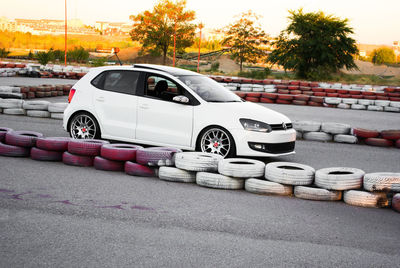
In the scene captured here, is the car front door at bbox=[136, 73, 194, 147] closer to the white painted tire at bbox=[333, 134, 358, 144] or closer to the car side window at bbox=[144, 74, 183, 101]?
the car side window at bbox=[144, 74, 183, 101]

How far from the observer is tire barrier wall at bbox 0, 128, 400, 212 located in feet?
20.0

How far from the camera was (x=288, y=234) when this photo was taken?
4773mm

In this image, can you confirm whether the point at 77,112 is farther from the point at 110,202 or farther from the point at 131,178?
the point at 110,202

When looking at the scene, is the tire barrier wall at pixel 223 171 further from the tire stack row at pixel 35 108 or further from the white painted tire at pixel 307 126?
the tire stack row at pixel 35 108

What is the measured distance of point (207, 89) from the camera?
8938 mm

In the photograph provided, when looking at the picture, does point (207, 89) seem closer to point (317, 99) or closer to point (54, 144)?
point (54, 144)

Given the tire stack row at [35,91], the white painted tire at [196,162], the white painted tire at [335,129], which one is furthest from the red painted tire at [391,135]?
the tire stack row at [35,91]

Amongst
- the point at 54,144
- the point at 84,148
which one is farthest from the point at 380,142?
the point at 54,144

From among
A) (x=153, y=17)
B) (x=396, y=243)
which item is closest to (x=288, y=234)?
(x=396, y=243)

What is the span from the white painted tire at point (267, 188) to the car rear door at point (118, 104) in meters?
3.01

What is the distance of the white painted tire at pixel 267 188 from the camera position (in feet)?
20.8

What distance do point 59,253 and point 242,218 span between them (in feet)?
Result: 6.58

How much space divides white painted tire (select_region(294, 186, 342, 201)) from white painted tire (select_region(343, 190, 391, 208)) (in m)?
0.17

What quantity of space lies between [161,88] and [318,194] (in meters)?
3.75
